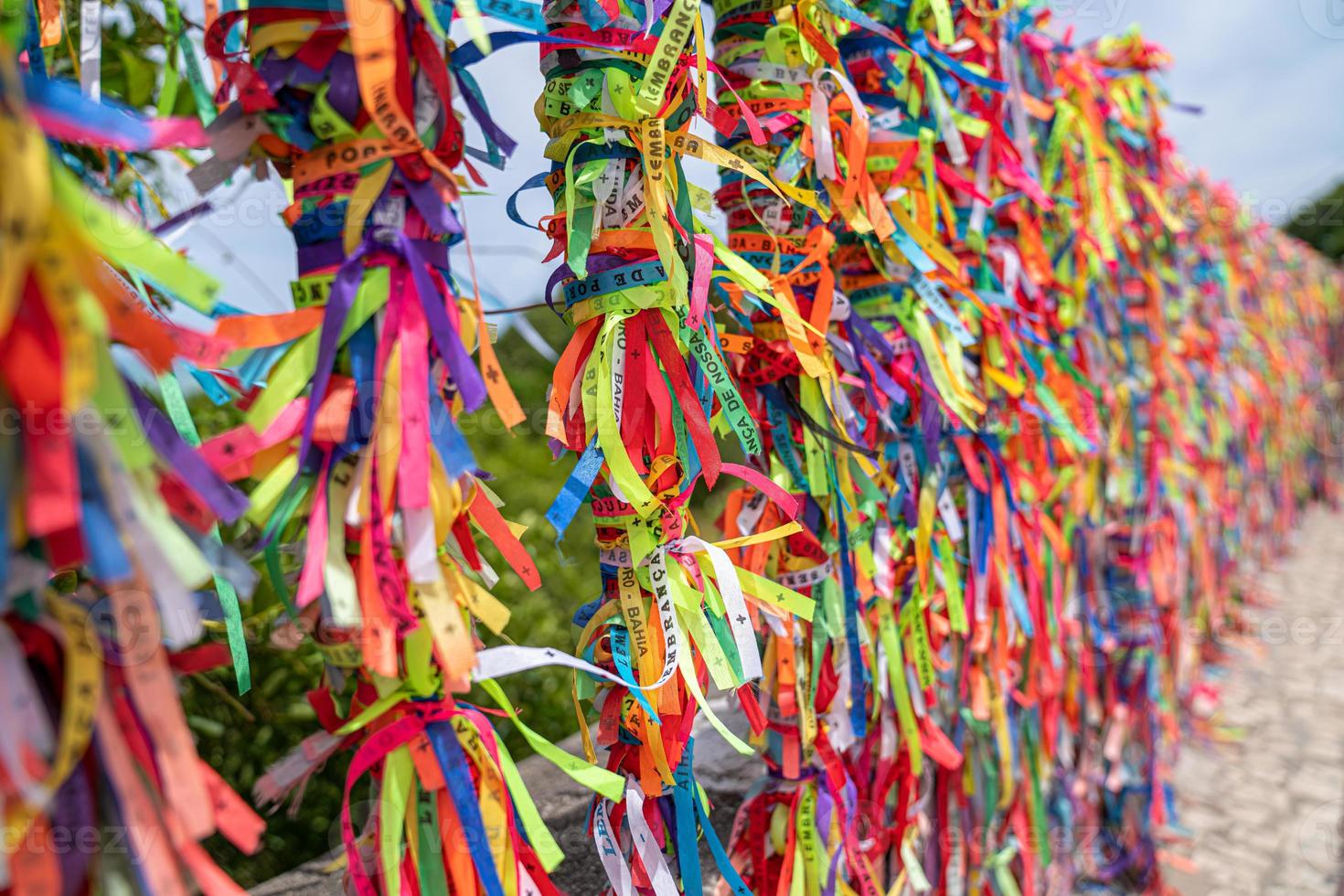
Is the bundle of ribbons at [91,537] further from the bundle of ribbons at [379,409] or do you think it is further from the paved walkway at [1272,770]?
the paved walkway at [1272,770]

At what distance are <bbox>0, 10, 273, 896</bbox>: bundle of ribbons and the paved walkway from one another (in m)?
2.10

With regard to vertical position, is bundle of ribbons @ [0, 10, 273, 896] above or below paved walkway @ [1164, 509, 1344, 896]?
above

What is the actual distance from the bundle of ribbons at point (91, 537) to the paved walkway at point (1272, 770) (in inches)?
82.8

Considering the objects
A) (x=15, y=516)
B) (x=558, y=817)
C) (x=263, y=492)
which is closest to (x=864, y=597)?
(x=558, y=817)

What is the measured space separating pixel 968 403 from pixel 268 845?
1.32 metres

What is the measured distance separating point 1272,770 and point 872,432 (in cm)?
227

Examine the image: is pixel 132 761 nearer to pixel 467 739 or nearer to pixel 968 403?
pixel 467 739

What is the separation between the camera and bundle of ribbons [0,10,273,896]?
1.30 feet

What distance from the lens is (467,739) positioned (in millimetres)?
625

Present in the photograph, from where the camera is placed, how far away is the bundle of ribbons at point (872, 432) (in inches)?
28.7

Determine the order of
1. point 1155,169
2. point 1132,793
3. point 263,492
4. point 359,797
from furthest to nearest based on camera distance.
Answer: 1. point 1155,169
2. point 1132,793
3. point 359,797
4. point 263,492
